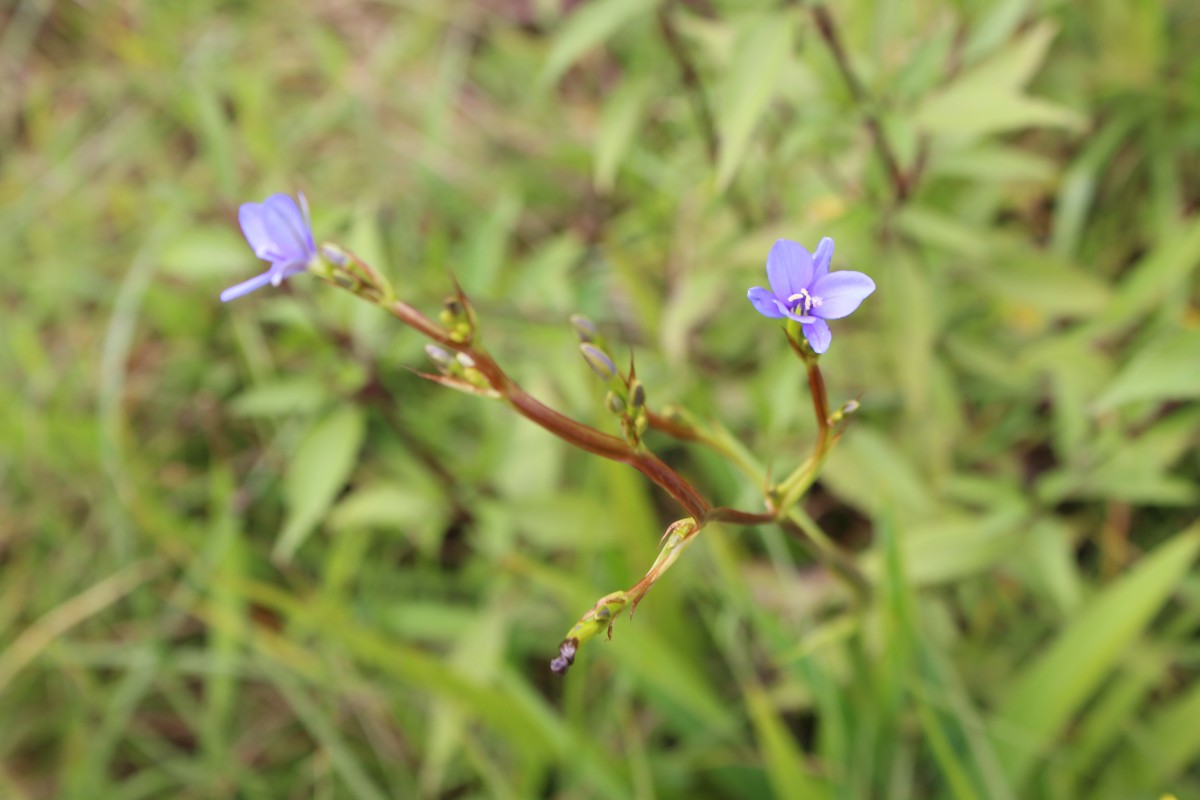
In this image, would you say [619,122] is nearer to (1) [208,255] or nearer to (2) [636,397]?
Answer: (1) [208,255]

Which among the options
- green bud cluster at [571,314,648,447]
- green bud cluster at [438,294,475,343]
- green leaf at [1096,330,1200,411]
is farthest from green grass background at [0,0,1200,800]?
green bud cluster at [438,294,475,343]

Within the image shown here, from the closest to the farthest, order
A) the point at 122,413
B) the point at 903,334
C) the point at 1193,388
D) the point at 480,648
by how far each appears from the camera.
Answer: the point at 1193,388
the point at 903,334
the point at 480,648
the point at 122,413

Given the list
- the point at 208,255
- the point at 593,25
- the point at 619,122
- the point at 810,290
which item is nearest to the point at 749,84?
the point at 593,25

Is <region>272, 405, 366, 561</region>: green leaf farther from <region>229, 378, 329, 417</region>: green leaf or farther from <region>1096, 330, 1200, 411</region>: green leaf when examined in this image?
<region>1096, 330, 1200, 411</region>: green leaf

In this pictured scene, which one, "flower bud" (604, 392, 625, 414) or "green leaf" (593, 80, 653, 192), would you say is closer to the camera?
"flower bud" (604, 392, 625, 414)

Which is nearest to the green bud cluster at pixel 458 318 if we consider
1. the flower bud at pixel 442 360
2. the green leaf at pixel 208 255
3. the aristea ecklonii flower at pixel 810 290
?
the flower bud at pixel 442 360

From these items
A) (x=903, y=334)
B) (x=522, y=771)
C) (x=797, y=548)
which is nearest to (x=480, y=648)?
(x=522, y=771)

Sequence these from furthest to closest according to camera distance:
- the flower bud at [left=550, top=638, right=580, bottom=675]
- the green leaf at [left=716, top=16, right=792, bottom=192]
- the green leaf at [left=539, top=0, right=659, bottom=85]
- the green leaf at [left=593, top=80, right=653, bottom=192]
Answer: the green leaf at [left=593, top=80, right=653, bottom=192] < the green leaf at [left=539, top=0, right=659, bottom=85] < the green leaf at [left=716, top=16, right=792, bottom=192] < the flower bud at [left=550, top=638, right=580, bottom=675]

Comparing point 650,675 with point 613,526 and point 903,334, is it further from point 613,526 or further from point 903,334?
point 903,334
